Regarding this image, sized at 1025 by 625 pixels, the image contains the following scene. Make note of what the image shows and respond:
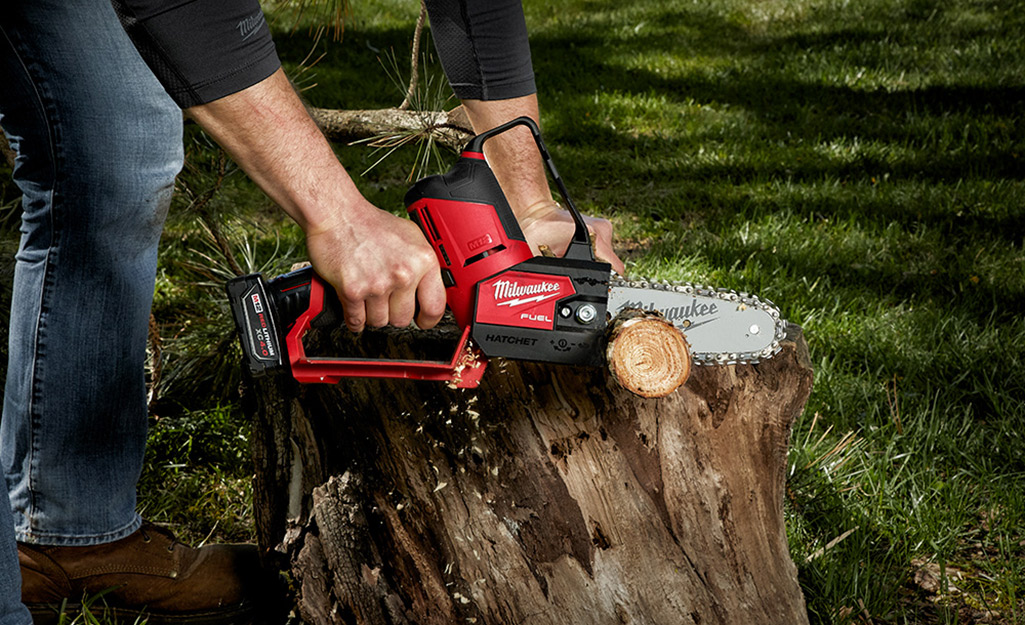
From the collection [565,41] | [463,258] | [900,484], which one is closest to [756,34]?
[565,41]

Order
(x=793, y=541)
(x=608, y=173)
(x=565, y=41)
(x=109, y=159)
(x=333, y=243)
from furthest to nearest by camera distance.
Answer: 1. (x=565, y=41)
2. (x=608, y=173)
3. (x=793, y=541)
4. (x=109, y=159)
5. (x=333, y=243)

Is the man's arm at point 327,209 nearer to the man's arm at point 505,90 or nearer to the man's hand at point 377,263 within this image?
the man's hand at point 377,263

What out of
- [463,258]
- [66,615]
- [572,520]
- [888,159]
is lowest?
[888,159]

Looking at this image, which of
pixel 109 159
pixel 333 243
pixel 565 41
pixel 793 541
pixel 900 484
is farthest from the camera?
pixel 565 41

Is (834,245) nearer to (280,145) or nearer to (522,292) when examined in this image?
(522,292)

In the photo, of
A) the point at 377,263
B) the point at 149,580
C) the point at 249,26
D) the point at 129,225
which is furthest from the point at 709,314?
the point at 149,580

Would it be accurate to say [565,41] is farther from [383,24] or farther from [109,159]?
[109,159]

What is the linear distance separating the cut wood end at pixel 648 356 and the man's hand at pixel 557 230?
1.14 ft

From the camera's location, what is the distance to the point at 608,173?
16.9ft

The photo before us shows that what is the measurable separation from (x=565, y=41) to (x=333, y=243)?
7.01 meters

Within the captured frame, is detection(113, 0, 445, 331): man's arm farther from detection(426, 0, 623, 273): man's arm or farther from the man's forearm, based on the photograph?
detection(426, 0, 623, 273): man's arm

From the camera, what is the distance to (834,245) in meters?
3.68

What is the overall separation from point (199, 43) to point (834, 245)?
3.10m

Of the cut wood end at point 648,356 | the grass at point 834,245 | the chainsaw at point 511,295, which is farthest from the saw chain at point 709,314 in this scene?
the grass at point 834,245
